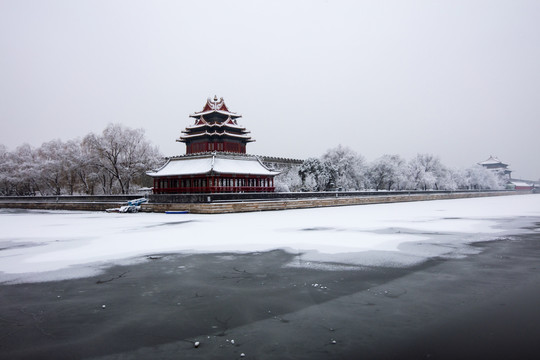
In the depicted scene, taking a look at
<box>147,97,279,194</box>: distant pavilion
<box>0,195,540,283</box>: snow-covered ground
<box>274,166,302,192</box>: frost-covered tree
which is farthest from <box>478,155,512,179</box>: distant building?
<box>0,195,540,283</box>: snow-covered ground

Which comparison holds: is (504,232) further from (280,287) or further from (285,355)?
(285,355)

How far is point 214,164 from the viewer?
155 ft

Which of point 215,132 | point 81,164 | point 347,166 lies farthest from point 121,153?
point 347,166

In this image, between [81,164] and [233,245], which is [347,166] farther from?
[233,245]

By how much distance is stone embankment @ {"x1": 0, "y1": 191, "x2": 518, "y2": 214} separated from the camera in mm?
37209

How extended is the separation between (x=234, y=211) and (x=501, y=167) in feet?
448

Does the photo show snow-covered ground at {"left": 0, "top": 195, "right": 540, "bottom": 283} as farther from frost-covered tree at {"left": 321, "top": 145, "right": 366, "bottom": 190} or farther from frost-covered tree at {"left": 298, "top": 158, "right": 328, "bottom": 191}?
frost-covered tree at {"left": 321, "top": 145, "right": 366, "bottom": 190}

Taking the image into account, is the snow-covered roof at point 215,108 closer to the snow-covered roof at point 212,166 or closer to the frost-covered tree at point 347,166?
the snow-covered roof at point 212,166

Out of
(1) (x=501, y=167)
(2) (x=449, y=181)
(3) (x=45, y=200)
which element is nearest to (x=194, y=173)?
(3) (x=45, y=200)

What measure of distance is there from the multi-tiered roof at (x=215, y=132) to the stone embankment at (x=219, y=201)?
13903 millimetres

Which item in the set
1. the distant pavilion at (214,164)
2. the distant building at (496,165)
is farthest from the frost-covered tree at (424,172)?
the distant building at (496,165)

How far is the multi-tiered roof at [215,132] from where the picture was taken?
54.4 metres

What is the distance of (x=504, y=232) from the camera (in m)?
19.5

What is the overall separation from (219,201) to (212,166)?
30.2ft
